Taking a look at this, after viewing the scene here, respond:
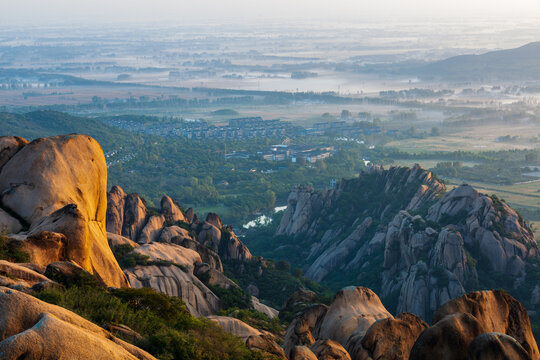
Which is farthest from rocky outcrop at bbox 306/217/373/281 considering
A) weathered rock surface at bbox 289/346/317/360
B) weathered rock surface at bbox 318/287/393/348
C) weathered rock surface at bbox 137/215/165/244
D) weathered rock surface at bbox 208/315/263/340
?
weathered rock surface at bbox 289/346/317/360

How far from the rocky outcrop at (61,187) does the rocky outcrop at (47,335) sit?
761 centimetres

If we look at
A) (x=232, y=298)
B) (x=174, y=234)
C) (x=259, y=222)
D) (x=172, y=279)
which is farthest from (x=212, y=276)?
(x=259, y=222)

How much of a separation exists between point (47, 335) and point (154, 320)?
5687mm

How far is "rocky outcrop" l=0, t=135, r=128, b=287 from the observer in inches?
873

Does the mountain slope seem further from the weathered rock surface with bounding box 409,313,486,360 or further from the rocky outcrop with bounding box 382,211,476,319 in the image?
the weathered rock surface with bounding box 409,313,486,360

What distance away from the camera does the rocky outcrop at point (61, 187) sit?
22.2m

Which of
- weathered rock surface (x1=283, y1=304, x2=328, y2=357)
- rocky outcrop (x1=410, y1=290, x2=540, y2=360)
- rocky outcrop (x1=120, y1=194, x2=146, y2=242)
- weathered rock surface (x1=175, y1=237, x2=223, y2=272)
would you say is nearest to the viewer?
rocky outcrop (x1=410, y1=290, x2=540, y2=360)

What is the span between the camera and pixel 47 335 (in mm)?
11812

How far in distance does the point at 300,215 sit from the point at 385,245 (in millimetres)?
13610

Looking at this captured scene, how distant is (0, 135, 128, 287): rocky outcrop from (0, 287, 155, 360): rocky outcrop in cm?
761

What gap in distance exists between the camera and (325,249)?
56125 millimetres

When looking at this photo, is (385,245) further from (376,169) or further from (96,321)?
(96,321)

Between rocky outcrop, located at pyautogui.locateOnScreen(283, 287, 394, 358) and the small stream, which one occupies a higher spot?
rocky outcrop, located at pyautogui.locateOnScreen(283, 287, 394, 358)

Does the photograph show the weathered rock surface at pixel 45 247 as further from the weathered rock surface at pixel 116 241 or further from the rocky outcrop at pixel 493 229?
the rocky outcrop at pixel 493 229
